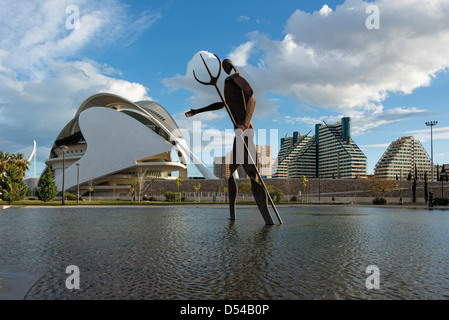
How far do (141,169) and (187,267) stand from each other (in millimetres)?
47414

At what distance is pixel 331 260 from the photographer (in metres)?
6.11

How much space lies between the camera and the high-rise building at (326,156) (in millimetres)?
112562

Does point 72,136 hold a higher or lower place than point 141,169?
higher

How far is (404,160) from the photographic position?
120 meters

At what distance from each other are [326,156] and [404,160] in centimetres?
2677

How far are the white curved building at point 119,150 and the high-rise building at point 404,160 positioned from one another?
9021 cm

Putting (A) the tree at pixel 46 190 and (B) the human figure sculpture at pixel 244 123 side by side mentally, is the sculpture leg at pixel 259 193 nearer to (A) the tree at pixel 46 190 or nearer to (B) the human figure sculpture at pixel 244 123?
(B) the human figure sculpture at pixel 244 123

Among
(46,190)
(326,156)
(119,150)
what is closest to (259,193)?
(46,190)

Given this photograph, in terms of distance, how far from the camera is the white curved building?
50094mm

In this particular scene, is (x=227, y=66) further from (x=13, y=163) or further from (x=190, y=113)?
(x=13, y=163)

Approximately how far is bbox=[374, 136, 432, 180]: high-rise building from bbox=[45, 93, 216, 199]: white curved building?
296 feet

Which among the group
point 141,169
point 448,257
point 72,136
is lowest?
point 448,257

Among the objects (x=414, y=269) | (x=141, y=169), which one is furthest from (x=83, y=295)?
(x=141, y=169)
